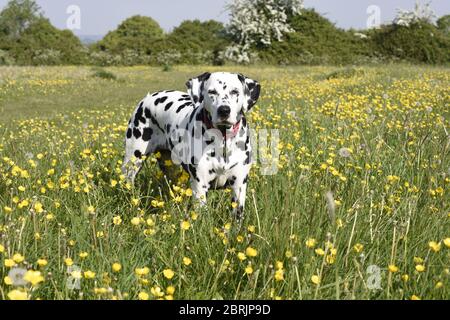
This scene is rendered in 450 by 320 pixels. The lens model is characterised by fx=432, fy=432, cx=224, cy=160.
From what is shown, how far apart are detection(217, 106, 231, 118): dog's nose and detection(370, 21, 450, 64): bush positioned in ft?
102

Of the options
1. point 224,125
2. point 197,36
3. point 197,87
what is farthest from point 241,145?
point 197,36

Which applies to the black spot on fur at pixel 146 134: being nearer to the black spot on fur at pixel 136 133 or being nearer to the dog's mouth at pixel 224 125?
the black spot on fur at pixel 136 133

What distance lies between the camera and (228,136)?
355 cm

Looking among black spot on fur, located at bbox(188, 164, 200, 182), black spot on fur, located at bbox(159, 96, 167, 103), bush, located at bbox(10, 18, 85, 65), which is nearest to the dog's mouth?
black spot on fur, located at bbox(188, 164, 200, 182)

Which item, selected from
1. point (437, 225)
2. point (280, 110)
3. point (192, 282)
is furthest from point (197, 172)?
point (280, 110)

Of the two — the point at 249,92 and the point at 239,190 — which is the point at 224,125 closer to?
the point at 249,92

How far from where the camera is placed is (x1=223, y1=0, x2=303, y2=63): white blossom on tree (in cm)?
3631

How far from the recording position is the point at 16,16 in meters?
64.2

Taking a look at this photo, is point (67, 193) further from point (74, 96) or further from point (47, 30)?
point (47, 30)

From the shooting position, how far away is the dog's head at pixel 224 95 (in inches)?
132

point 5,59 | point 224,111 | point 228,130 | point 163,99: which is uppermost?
point 5,59

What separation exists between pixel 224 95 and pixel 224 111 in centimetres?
19

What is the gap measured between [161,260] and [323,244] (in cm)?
94

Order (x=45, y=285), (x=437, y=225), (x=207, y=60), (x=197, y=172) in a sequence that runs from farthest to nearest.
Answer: (x=207, y=60)
(x=197, y=172)
(x=437, y=225)
(x=45, y=285)
